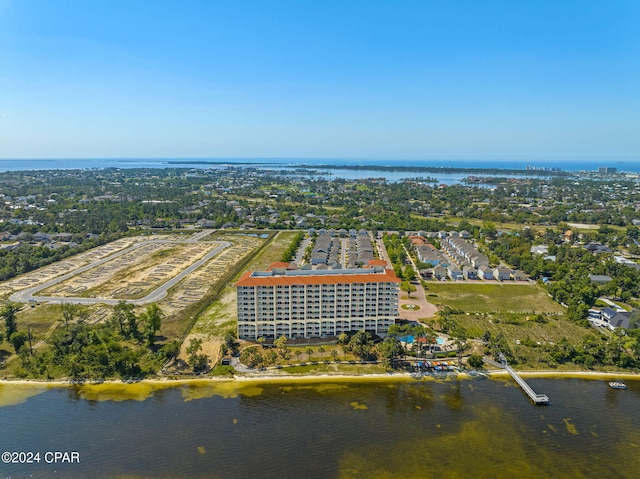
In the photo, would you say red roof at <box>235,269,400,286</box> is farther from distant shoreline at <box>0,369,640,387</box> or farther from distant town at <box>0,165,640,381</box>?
distant shoreline at <box>0,369,640,387</box>

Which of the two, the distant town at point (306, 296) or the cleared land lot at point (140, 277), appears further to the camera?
the cleared land lot at point (140, 277)

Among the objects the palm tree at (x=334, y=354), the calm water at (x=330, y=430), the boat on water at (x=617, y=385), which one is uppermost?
the palm tree at (x=334, y=354)

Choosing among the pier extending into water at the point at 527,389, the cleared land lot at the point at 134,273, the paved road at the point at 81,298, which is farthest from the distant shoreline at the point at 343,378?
the cleared land lot at the point at 134,273

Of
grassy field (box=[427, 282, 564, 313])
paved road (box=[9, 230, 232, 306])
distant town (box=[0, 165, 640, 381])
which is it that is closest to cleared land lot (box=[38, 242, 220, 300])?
distant town (box=[0, 165, 640, 381])

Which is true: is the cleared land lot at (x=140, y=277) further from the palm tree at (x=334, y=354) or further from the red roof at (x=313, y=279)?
the palm tree at (x=334, y=354)

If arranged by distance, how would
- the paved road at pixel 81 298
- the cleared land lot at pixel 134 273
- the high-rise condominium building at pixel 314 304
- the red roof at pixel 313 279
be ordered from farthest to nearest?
the cleared land lot at pixel 134 273 → the paved road at pixel 81 298 → the high-rise condominium building at pixel 314 304 → the red roof at pixel 313 279

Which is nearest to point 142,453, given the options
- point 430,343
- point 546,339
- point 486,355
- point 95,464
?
point 95,464

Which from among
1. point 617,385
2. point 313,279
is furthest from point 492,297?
point 313,279
